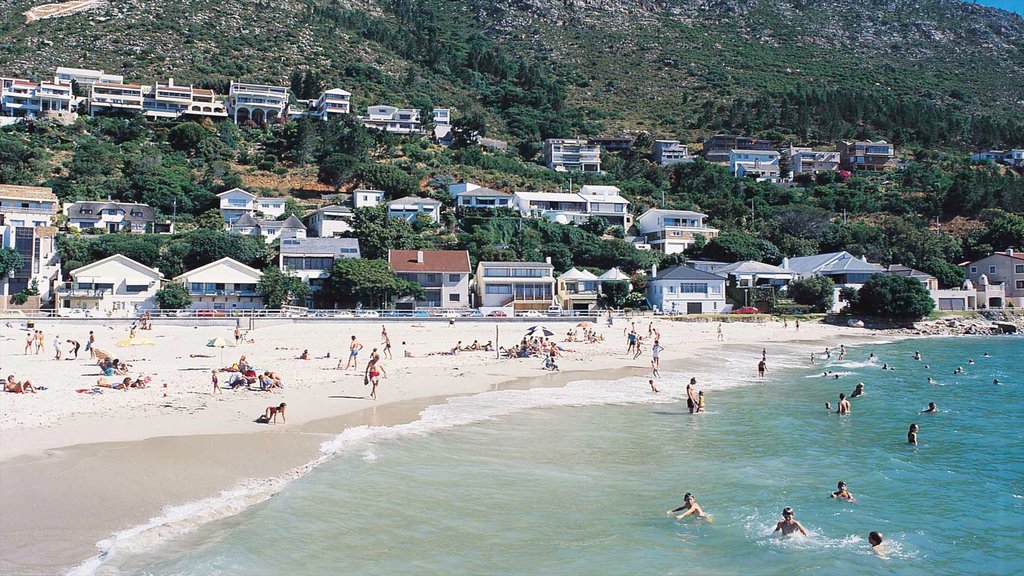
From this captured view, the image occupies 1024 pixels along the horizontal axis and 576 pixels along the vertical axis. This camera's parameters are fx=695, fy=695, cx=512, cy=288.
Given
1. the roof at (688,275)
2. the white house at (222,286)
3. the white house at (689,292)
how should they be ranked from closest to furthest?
the white house at (222,286) < the white house at (689,292) < the roof at (688,275)

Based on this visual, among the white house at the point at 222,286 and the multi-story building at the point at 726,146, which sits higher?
the multi-story building at the point at 726,146

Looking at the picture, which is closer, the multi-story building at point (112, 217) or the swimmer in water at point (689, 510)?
the swimmer in water at point (689, 510)

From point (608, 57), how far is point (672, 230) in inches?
3750

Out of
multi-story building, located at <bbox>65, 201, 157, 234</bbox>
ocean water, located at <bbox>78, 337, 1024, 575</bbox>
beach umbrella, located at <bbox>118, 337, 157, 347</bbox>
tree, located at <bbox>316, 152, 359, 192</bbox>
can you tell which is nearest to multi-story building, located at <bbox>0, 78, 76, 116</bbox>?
multi-story building, located at <bbox>65, 201, 157, 234</bbox>

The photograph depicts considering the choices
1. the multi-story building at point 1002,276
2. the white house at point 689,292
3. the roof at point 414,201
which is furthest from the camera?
the roof at point 414,201

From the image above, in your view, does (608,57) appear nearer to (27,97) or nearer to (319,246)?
(27,97)

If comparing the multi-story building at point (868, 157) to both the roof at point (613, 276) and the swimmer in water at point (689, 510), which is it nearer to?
the roof at point (613, 276)

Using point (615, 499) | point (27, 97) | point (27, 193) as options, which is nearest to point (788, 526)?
point (615, 499)

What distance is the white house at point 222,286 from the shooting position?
4847 centimetres

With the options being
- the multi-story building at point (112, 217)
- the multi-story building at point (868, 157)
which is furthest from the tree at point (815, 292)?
the multi-story building at point (868, 157)

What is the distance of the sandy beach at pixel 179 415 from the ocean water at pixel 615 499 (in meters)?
0.71

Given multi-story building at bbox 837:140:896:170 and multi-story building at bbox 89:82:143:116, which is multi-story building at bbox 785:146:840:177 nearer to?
multi-story building at bbox 837:140:896:170

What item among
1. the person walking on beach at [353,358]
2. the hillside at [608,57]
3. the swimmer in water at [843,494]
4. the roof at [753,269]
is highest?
the hillside at [608,57]

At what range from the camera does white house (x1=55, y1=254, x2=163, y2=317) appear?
155ft
